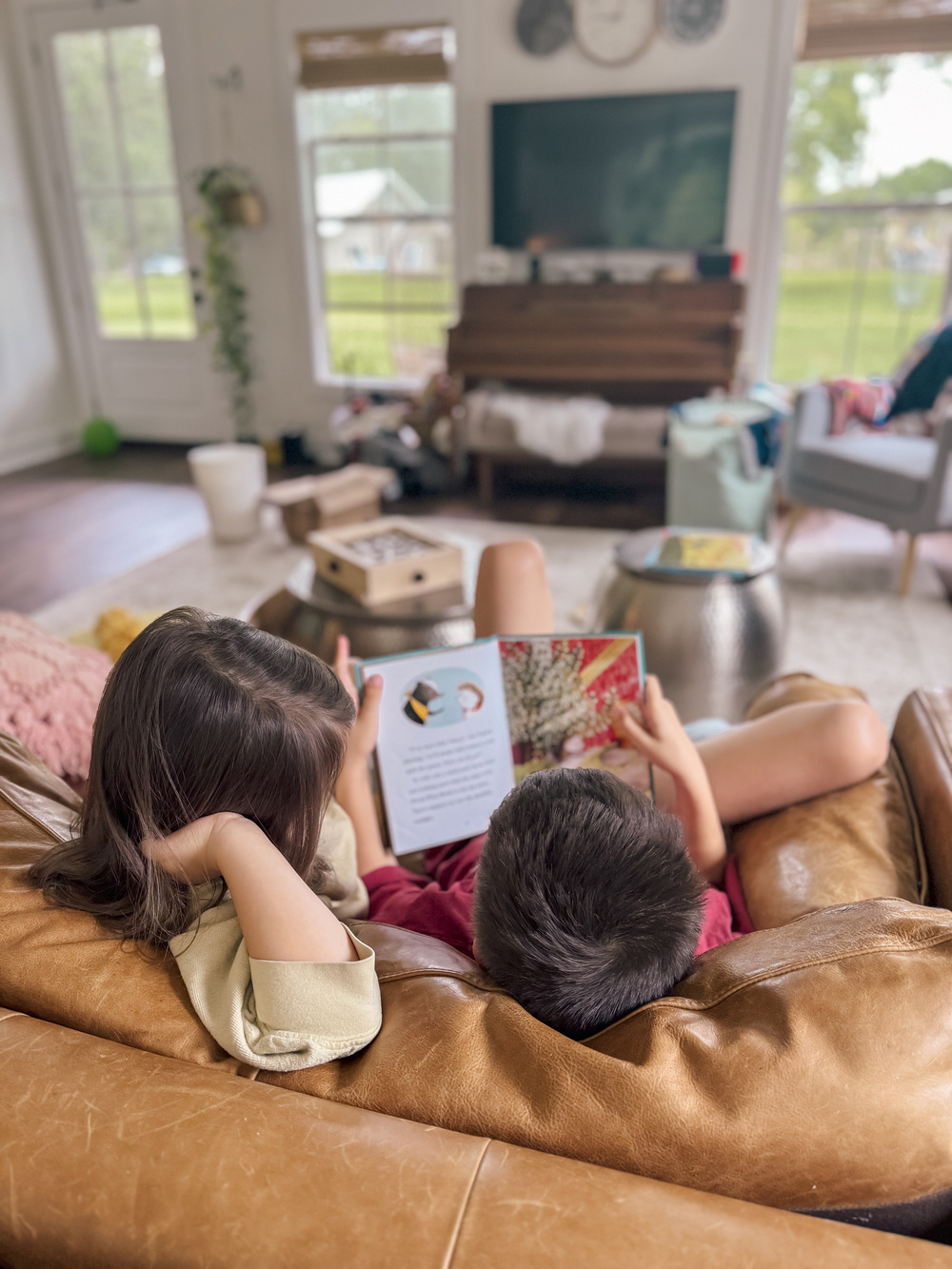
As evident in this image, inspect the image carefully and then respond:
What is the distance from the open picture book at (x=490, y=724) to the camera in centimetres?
108

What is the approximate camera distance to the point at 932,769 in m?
0.97

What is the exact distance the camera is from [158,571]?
341 cm

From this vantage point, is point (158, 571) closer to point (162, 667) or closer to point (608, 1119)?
point (162, 667)

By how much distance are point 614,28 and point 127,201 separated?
9.32 feet

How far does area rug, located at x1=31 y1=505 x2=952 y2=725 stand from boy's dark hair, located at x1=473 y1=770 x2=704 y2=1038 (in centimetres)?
147

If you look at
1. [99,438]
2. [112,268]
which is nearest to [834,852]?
[99,438]

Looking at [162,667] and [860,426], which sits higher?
[162,667]

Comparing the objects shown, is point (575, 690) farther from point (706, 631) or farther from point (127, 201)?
point (127, 201)

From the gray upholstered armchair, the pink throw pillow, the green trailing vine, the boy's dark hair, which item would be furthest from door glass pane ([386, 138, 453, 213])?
the boy's dark hair

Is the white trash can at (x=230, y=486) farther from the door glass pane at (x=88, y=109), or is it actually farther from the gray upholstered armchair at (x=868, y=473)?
the door glass pane at (x=88, y=109)

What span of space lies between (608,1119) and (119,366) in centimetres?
574

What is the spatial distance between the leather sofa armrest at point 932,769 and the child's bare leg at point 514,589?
49 cm

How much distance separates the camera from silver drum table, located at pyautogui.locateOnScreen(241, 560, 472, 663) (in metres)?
1.82

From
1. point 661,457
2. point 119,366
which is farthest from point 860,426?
point 119,366
